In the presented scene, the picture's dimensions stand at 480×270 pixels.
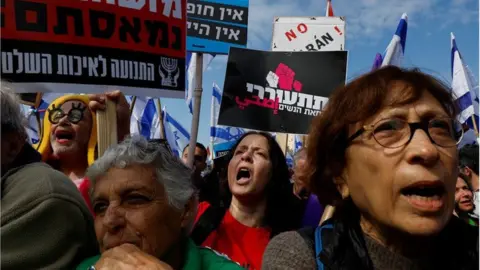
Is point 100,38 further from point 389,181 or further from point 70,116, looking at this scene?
point 389,181

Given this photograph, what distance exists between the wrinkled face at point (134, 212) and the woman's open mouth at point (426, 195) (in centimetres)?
93

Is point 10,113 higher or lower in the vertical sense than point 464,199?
higher

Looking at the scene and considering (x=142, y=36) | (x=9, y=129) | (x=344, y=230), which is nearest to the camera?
(x=344, y=230)

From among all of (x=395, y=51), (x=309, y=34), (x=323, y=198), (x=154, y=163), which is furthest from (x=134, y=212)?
(x=309, y=34)

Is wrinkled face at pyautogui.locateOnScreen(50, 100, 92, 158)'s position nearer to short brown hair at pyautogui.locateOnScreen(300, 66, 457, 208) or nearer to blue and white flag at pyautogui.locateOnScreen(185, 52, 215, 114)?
short brown hair at pyautogui.locateOnScreen(300, 66, 457, 208)

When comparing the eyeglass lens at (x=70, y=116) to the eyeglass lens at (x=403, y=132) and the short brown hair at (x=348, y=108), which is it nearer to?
the short brown hair at (x=348, y=108)

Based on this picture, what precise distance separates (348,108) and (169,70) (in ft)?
6.45

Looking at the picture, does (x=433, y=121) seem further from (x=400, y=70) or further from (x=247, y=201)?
(x=247, y=201)

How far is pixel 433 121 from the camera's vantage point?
1.53 m

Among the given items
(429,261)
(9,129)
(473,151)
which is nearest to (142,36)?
(9,129)

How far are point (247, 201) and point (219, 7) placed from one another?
2.84 meters

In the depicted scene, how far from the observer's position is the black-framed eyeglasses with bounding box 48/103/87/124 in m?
3.26

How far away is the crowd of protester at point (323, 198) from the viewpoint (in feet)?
4.89

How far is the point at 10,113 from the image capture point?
193 centimetres
